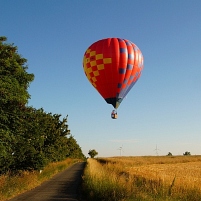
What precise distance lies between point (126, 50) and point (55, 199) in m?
15.6

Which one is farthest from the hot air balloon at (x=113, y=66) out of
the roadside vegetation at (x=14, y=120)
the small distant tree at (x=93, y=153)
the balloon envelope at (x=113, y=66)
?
the small distant tree at (x=93, y=153)

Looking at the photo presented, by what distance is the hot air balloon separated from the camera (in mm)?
26375

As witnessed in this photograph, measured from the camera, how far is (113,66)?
26438 mm

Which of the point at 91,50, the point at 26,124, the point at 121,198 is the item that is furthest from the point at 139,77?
the point at 121,198

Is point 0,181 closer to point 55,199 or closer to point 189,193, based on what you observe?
point 55,199

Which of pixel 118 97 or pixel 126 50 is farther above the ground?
pixel 126 50

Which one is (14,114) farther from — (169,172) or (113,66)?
(169,172)

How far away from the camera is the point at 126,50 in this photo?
26.5 metres

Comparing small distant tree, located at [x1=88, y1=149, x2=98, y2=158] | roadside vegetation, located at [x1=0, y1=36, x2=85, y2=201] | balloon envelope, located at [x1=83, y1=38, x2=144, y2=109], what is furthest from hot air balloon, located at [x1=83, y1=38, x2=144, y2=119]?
small distant tree, located at [x1=88, y1=149, x2=98, y2=158]

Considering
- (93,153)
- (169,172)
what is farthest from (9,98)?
(93,153)

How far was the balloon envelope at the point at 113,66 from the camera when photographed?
2638 centimetres

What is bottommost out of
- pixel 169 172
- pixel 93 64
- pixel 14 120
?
pixel 169 172

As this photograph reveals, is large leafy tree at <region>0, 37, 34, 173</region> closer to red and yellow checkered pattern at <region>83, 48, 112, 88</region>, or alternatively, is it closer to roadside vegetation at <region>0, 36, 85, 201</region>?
roadside vegetation at <region>0, 36, 85, 201</region>

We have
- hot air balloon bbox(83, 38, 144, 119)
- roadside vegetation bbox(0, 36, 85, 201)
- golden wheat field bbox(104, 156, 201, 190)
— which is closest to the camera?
golden wheat field bbox(104, 156, 201, 190)
